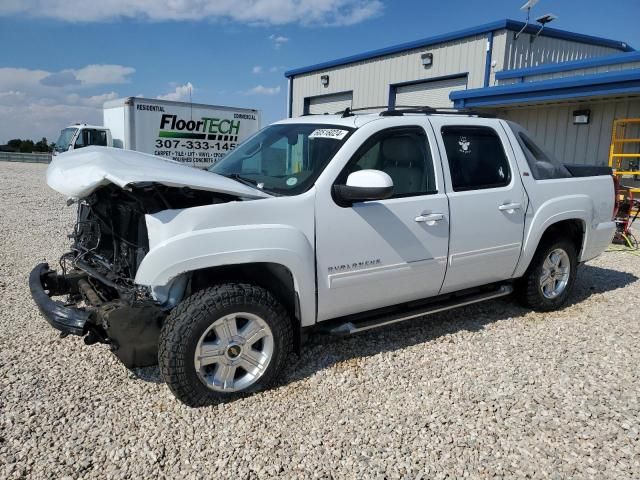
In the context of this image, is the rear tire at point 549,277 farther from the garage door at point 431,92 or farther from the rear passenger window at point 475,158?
the garage door at point 431,92

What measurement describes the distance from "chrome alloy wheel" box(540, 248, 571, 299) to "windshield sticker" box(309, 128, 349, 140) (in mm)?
2632

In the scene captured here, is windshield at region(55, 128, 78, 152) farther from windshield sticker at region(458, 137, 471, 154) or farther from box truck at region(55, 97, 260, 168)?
windshield sticker at region(458, 137, 471, 154)

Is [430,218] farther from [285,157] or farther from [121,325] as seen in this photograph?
[121,325]

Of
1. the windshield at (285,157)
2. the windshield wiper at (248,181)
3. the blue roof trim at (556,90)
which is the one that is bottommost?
the windshield wiper at (248,181)

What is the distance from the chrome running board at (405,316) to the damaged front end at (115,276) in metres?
1.25

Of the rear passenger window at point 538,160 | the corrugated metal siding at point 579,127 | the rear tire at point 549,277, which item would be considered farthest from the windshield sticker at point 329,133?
the corrugated metal siding at point 579,127

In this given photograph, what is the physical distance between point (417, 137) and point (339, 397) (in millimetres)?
2097

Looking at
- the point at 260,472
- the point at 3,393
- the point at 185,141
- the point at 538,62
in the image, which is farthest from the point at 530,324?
the point at 185,141

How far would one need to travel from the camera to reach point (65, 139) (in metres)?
20.4

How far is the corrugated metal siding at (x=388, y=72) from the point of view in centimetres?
1443

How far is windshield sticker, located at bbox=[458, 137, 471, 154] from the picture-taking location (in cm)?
437

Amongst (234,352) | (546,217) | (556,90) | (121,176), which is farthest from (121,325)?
(556,90)

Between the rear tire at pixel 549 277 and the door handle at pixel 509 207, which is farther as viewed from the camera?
the rear tire at pixel 549 277

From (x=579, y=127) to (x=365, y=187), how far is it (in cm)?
1011
